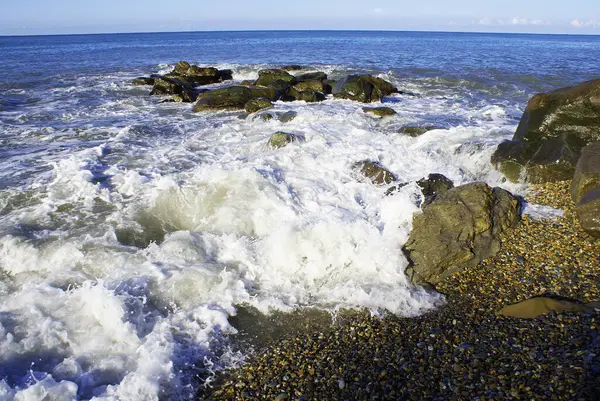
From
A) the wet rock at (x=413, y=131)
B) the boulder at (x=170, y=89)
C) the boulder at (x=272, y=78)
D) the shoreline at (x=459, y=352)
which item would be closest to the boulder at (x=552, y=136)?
the wet rock at (x=413, y=131)

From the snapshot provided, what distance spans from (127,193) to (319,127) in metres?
6.09

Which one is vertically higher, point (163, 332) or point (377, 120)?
point (377, 120)

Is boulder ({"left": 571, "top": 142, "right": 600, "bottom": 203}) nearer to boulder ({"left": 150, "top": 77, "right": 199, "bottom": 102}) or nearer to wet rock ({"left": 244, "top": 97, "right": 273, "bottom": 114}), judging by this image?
wet rock ({"left": 244, "top": 97, "right": 273, "bottom": 114})

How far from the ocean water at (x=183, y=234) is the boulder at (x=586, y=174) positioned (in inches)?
23.7

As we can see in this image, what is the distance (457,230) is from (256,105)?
10.8 metres

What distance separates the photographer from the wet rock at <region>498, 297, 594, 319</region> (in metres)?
4.77

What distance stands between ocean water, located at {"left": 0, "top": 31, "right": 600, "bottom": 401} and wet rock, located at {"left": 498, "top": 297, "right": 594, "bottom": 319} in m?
0.86

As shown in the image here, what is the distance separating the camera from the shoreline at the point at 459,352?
12.5 ft

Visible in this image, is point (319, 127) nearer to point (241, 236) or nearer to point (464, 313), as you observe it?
point (241, 236)

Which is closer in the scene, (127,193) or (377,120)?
(127,193)

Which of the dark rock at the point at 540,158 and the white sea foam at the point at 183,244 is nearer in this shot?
the white sea foam at the point at 183,244

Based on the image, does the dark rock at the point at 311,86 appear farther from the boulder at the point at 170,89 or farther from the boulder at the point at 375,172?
the boulder at the point at 375,172

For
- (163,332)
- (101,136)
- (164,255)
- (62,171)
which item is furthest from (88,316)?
(101,136)

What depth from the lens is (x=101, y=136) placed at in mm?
12523
